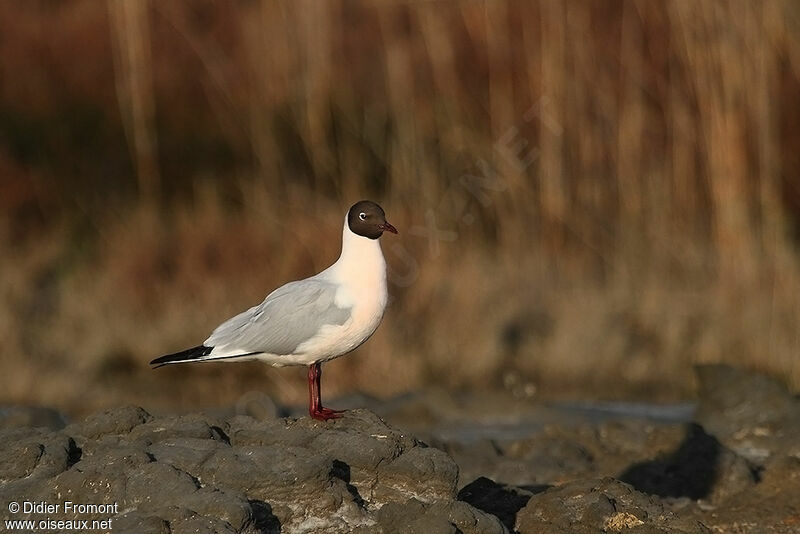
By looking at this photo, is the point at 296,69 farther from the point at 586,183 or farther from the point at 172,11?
the point at 172,11

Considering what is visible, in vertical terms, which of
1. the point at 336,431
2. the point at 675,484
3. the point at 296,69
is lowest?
the point at 675,484

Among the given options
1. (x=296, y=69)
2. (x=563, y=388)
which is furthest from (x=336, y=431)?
(x=296, y=69)

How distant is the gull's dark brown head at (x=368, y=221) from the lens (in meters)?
6.03

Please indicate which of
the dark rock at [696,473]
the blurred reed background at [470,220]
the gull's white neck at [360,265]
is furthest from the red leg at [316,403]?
the blurred reed background at [470,220]

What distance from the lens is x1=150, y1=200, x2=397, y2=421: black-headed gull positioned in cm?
586

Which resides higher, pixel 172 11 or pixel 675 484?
pixel 172 11

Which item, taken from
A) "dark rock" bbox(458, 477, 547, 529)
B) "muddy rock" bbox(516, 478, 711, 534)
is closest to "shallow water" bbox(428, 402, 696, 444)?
"dark rock" bbox(458, 477, 547, 529)

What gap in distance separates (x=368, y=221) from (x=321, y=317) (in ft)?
1.39

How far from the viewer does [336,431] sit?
554cm

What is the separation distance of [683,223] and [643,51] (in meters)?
3.25

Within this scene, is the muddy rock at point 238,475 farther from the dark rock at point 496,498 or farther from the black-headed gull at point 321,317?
the dark rock at point 496,498

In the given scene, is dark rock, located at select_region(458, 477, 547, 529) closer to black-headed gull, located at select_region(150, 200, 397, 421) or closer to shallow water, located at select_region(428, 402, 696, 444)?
black-headed gull, located at select_region(150, 200, 397, 421)

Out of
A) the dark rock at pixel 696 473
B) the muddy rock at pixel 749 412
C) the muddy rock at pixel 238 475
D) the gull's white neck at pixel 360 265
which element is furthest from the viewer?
the muddy rock at pixel 749 412

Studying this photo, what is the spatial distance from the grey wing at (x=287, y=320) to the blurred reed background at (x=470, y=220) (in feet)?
11.2
